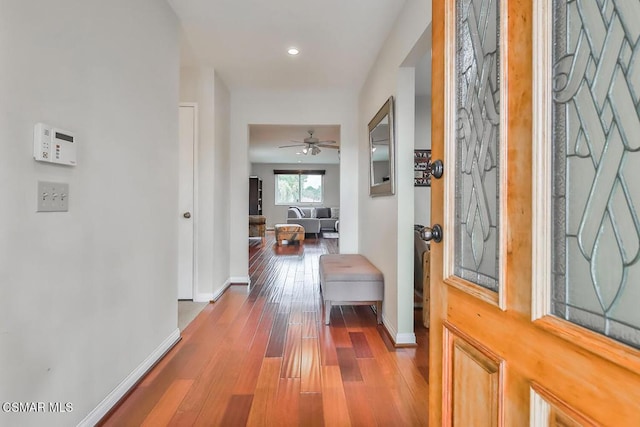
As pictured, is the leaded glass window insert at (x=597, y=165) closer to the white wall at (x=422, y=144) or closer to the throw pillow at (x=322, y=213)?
the white wall at (x=422, y=144)

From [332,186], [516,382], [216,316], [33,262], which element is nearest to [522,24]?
[516,382]

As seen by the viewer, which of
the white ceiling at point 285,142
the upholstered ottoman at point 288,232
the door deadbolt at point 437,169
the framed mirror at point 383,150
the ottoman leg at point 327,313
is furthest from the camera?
the upholstered ottoman at point 288,232

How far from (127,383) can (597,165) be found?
2152mm

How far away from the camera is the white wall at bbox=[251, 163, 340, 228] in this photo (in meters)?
11.2

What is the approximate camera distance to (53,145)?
1191mm

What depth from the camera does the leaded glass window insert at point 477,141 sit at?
782 mm

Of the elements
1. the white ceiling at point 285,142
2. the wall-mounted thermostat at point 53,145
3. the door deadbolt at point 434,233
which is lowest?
the door deadbolt at point 434,233

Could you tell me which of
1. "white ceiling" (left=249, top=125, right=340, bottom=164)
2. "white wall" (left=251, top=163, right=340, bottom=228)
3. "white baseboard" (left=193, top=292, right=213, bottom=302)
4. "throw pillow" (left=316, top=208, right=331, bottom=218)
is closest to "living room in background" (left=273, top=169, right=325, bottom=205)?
"white wall" (left=251, top=163, right=340, bottom=228)

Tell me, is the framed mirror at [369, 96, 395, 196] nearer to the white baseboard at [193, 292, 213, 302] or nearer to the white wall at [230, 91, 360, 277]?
the white wall at [230, 91, 360, 277]

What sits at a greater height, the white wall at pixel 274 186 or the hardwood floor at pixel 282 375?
the white wall at pixel 274 186

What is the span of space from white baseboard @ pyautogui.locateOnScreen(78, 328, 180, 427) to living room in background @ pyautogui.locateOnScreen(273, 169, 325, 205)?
360 inches

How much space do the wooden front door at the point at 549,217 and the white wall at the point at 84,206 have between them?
1.42 m

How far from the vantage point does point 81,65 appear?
136 cm

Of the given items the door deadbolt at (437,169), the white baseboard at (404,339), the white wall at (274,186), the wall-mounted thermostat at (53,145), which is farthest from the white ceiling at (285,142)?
the door deadbolt at (437,169)
